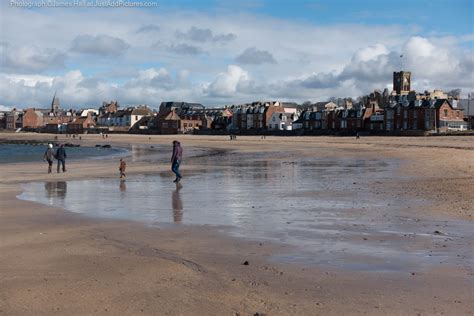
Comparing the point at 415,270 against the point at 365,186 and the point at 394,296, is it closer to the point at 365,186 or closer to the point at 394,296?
the point at 394,296

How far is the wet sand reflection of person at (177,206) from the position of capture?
38.6 feet

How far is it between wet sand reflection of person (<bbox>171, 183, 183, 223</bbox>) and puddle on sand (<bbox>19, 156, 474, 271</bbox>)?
2 cm

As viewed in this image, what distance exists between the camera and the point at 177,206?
13789 millimetres

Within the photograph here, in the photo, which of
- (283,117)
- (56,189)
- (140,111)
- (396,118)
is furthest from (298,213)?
(140,111)

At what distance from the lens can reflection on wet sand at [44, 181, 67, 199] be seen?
16734 mm

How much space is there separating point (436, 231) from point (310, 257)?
10.3 feet

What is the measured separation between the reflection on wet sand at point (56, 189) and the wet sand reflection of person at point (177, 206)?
10.8 ft

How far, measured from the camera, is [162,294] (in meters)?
6.16

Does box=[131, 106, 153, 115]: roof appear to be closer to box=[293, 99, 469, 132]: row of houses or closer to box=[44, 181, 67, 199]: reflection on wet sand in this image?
box=[293, 99, 469, 132]: row of houses

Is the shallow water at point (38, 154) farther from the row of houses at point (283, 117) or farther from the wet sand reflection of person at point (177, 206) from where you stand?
the row of houses at point (283, 117)

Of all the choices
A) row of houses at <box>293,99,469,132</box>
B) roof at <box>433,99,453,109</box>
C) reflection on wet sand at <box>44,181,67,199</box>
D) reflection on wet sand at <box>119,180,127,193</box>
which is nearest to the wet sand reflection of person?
reflection on wet sand at <box>119,180,127,193</box>

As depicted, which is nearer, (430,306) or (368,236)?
(430,306)

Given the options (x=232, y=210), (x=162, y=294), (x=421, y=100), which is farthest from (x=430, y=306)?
(x=421, y=100)

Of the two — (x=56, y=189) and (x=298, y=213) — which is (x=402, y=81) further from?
(x=298, y=213)
